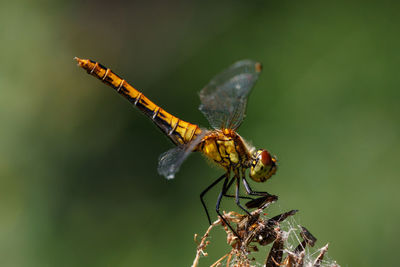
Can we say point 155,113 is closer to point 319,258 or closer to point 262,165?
point 262,165

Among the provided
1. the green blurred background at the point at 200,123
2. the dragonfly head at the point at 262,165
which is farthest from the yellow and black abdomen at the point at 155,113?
the green blurred background at the point at 200,123

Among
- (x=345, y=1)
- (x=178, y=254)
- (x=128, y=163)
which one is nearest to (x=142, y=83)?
(x=128, y=163)

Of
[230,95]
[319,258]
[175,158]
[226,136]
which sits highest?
[230,95]

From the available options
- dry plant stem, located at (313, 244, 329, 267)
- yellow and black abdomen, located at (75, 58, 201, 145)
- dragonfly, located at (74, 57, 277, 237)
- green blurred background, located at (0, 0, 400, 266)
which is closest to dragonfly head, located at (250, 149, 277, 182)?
dragonfly, located at (74, 57, 277, 237)

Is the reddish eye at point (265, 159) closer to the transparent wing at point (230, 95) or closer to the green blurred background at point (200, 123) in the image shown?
the transparent wing at point (230, 95)

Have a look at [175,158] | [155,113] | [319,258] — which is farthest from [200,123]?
[319,258]
